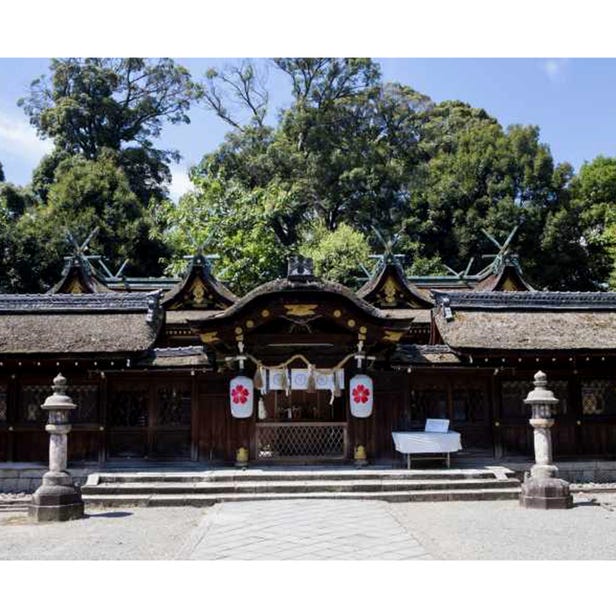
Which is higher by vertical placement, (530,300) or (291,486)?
(530,300)

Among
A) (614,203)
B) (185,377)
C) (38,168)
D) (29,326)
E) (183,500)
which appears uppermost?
(38,168)

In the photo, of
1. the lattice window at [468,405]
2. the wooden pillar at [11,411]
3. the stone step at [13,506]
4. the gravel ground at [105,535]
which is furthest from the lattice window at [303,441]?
the wooden pillar at [11,411]

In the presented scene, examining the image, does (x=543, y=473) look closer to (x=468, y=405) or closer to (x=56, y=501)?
(x=468, y=405)

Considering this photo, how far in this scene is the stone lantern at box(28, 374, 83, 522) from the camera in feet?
36.9

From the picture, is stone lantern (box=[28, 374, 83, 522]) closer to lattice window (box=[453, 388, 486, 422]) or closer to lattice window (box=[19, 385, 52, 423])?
lattice window (box=[19, 385, 52, 423])

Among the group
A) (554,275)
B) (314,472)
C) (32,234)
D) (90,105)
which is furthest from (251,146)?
(314,472)

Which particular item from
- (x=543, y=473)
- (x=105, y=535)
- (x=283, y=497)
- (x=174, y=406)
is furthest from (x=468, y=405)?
(x=105, y=535)

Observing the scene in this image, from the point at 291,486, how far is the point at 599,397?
8.34 m

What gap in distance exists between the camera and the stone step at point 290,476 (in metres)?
13.5

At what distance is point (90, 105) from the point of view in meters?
51.1

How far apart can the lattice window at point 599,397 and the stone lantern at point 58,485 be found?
12090 mm

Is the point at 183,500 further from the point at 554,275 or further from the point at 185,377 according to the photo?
the point at 554,275

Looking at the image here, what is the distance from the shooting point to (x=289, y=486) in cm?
1323

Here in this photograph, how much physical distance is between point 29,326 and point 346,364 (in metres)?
8.22
